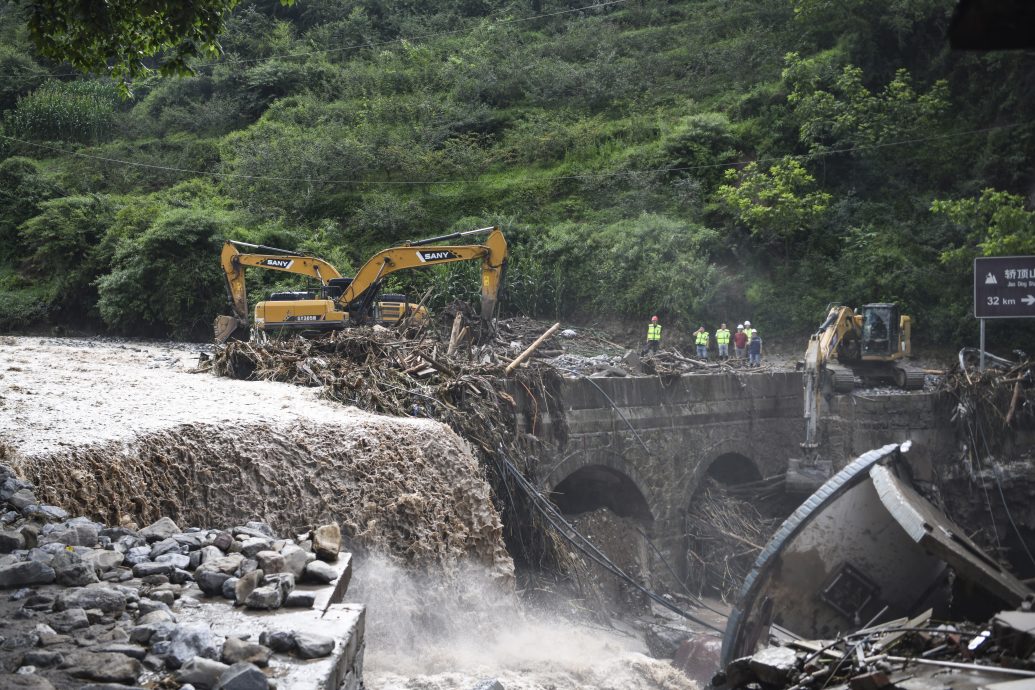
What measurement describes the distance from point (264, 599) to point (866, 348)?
17.5 meters

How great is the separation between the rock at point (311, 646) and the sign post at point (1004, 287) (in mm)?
15489

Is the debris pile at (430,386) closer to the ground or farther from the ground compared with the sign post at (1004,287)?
closer to the ground

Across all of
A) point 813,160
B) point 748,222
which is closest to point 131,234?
point 748,222

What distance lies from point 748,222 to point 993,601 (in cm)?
2019

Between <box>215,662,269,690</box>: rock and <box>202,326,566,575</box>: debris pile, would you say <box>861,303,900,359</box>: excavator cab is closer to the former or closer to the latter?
<box>202,326,566,575</box>: debris pile

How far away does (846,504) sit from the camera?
9.40 metres

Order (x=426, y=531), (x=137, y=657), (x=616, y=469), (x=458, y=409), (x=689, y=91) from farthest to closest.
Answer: (x=689, y=91) → (x=616, y=469) → (x=458, y=409) → (x=426, y=531) → (x=137, y=657)

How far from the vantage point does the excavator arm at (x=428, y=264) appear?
15.9 metres

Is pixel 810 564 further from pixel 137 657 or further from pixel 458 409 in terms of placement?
pixel 137 657

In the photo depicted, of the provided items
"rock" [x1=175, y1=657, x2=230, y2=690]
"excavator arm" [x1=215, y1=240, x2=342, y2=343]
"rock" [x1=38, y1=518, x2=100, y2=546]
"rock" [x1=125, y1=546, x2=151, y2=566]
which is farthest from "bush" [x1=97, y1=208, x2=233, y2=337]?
"rock" [x1=175, y1=657, x2=230, y2=690]

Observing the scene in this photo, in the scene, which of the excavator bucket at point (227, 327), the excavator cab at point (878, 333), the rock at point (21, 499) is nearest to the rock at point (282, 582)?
the rock at point (21, 499)

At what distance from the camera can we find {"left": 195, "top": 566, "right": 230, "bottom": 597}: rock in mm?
5449

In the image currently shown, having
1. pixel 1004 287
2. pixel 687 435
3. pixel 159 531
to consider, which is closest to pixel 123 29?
pixel 159 531

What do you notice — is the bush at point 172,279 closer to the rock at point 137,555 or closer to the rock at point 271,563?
the rock at point 137,555
